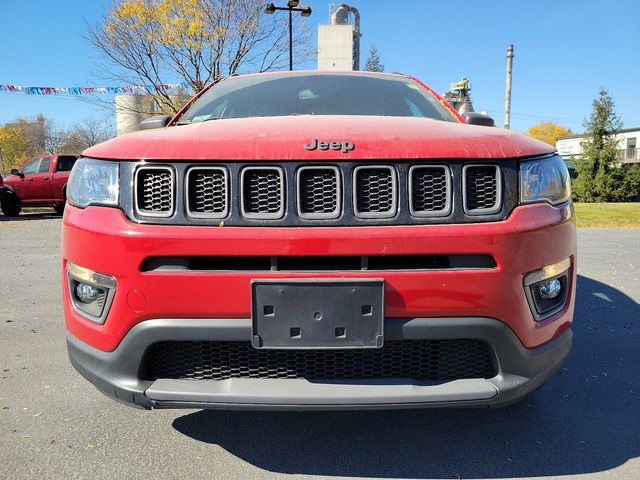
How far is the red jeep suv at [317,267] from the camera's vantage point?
5.24ft

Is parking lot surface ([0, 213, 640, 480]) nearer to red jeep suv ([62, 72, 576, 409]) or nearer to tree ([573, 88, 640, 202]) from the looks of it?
red jeep suv ([62, 72, 576, 409])

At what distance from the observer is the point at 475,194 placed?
1698mm

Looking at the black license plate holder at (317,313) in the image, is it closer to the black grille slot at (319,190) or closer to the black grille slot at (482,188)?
the black grille slot at (319,190)

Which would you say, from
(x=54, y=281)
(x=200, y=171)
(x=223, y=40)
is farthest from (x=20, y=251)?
(x=223, y=40)

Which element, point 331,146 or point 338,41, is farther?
point 338,41

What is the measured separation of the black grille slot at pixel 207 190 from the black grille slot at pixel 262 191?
83 mm

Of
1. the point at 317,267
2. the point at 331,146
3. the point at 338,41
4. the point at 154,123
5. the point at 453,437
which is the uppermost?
the point at 338,41

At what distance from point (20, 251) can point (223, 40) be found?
13015mm

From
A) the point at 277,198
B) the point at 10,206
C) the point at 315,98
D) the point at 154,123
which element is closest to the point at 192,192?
the point at 277,198

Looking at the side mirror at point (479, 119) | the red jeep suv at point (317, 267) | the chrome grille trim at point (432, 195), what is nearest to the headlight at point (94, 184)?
the red jeep suv at point (317, 267)

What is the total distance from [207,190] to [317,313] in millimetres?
586

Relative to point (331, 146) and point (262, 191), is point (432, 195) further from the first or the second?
point (262, 191)

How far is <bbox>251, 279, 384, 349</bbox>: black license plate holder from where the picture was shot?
1.58 m

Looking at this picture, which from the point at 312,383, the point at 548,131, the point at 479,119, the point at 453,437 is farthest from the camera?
the point at 548,131
